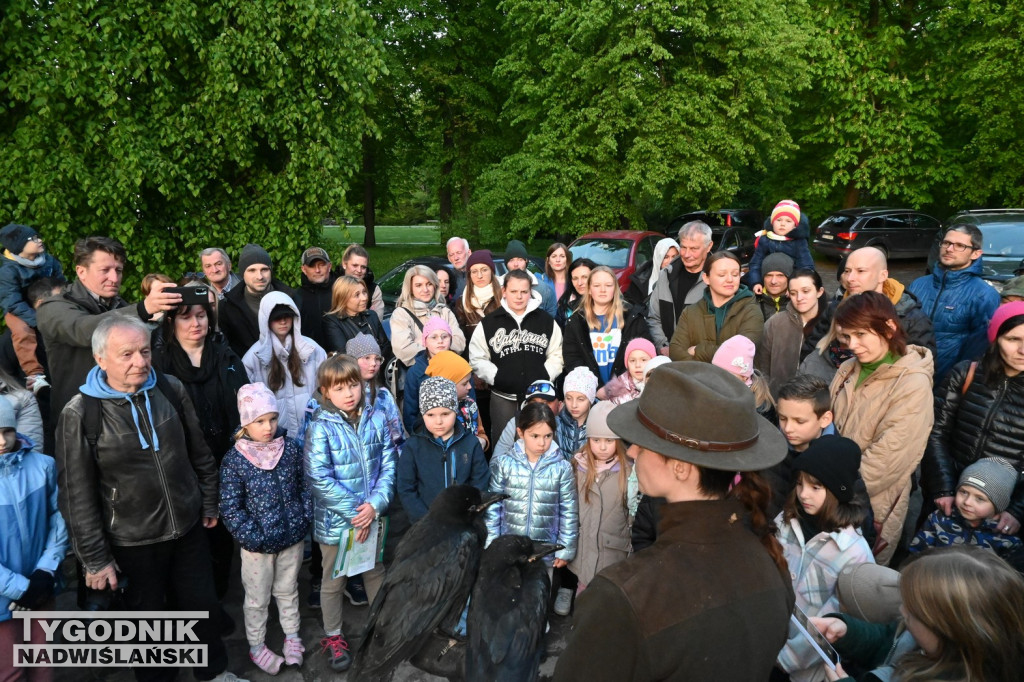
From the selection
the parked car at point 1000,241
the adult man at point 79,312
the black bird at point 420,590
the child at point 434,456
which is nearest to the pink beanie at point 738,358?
the child at point 434,456

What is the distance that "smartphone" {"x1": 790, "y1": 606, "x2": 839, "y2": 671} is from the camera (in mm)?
2152

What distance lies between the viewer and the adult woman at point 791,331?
507 cm

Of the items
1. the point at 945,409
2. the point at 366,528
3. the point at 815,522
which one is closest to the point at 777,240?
the point at 945,409

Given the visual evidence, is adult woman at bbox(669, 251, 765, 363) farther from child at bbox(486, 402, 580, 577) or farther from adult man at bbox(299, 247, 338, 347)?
adult man at bbox(299, 247, 338, 347)

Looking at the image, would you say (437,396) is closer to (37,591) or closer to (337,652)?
(337,652)

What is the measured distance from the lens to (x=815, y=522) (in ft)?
10.3

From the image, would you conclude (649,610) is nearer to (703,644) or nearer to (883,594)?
(703,644)

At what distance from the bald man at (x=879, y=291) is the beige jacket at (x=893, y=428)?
0.81 meters

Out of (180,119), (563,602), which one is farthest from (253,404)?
(180,119)

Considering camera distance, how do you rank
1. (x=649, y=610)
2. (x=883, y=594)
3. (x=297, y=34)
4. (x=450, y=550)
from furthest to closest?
(x=297, y=34)
(x=450, y=550)
(x=883, y=594)
(x=649, y=610)

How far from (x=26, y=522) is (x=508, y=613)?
94.3 inches

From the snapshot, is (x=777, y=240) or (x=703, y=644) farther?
(x=777, y=240)

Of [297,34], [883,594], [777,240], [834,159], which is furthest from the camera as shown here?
[834,159]

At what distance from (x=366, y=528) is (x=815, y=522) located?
2.56m
